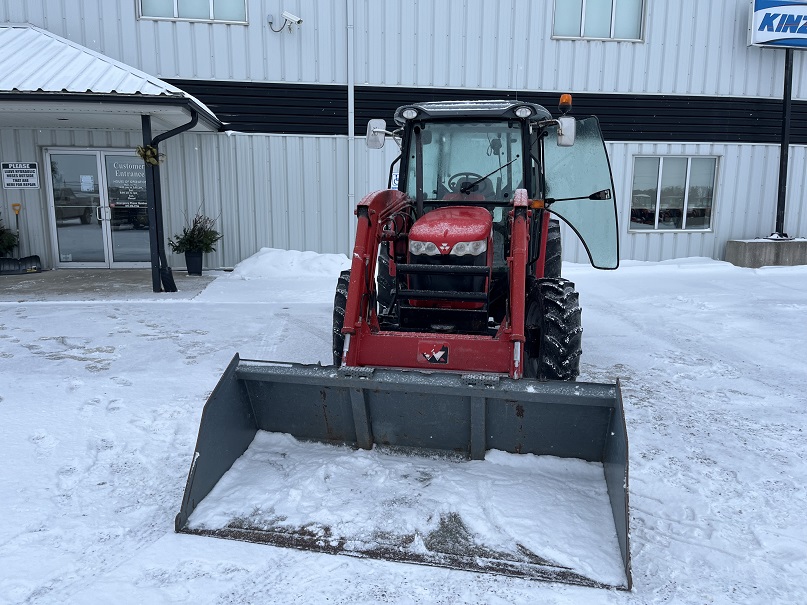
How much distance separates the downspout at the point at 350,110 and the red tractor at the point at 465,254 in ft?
19.3

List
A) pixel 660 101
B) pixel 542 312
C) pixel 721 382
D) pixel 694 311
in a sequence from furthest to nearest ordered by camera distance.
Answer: pixel 660 101 → pixel 694 311 → pixel 721 382 → pixel 542 312

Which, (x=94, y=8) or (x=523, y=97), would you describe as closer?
(x=94, y=8)

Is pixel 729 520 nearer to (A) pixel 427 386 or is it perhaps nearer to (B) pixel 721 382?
(A) pixel 427 386

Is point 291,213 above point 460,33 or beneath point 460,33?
beneath

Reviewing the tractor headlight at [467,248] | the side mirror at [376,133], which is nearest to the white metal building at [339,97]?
the side mirror at [376,133]

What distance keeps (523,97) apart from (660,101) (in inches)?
Answer: 104

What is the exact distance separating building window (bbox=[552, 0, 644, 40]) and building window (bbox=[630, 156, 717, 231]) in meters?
2.38

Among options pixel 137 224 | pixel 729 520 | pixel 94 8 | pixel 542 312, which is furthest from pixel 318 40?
pixel 729 520

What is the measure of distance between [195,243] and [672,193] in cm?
907

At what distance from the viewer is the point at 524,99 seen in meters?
11.3

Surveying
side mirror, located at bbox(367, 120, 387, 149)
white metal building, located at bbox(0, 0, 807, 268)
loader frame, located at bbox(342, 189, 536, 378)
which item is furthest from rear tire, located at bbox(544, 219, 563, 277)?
white metal building, located at bbox(0, 0, 807, 268)

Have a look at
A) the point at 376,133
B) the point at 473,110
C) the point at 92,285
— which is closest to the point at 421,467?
the point at 376,133

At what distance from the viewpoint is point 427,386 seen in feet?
10.8

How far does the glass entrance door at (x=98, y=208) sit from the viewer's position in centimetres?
1073
